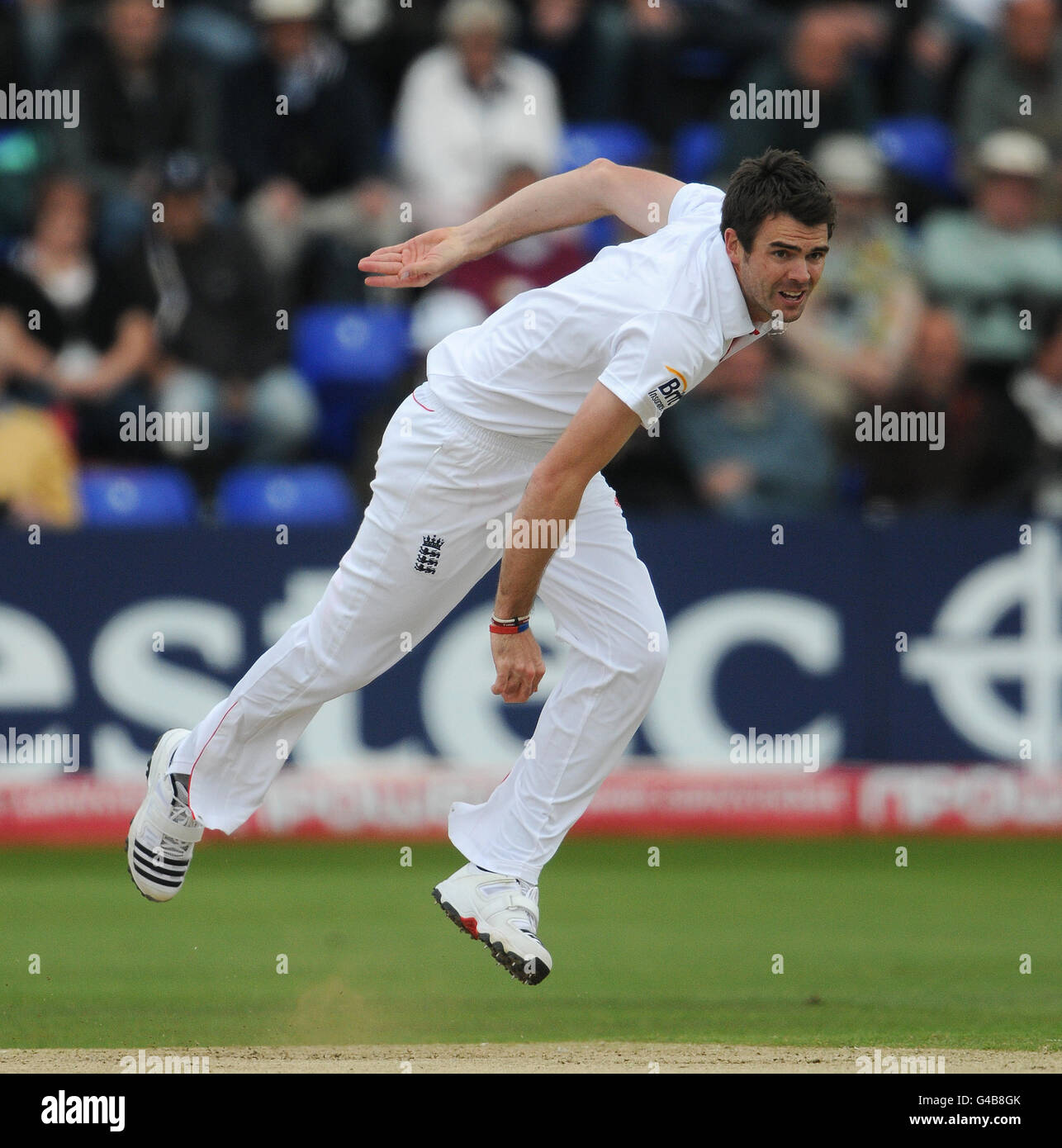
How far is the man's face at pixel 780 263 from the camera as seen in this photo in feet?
16.8

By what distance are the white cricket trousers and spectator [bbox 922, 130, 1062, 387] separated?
5582mm

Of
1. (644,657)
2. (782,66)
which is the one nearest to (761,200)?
(644,657)

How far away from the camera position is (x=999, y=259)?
11.0 m

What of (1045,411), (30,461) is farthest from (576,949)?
(1045,411)

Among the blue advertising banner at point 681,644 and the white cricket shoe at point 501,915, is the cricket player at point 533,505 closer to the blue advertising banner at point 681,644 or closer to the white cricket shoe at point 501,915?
the white cricket shoe at point 501,915

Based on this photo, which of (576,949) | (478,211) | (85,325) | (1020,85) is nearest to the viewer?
(576,949)

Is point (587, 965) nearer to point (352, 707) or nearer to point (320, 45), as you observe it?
point (352, 707)

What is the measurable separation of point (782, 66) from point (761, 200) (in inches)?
268

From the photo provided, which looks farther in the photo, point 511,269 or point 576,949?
point 511,269

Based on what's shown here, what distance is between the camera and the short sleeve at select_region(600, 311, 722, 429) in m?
5.05

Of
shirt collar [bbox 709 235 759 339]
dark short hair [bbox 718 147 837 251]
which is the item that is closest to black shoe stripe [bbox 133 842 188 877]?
shirt collar [bbox 709 235 759 339]

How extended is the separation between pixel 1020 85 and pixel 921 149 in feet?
2.26

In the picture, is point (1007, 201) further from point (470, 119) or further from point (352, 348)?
point (352, 348)

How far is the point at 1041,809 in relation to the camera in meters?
9.61
